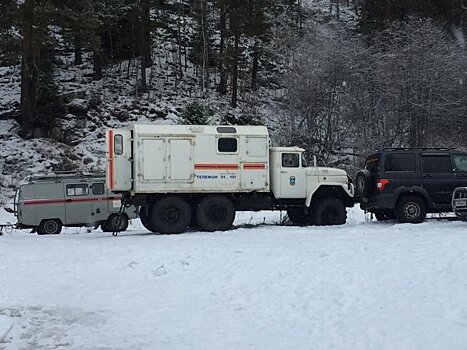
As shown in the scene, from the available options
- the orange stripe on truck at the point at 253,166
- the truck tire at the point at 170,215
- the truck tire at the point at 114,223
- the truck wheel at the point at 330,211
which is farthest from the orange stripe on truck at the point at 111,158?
the truck wheel at the point at 330,211

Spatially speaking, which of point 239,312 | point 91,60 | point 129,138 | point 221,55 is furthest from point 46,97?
point 239,312

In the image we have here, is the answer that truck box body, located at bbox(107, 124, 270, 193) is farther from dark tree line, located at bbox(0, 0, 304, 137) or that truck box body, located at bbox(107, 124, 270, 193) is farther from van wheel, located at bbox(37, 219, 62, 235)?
dark tree line, located at bbox(0, 0, 304, 137)

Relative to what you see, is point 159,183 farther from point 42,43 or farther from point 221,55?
point 221,55

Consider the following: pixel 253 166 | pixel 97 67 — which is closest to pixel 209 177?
pixel 253 166

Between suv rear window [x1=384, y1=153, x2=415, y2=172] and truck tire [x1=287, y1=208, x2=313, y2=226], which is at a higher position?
suv rear window [x1=384, y1=153, x2=415, y2=172]

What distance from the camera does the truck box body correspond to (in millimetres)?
15891

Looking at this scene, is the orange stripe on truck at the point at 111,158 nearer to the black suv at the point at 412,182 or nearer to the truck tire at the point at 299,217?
the truck tire at the point at 299,217

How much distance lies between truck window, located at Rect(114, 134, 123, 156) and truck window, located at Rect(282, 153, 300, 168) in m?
4.94

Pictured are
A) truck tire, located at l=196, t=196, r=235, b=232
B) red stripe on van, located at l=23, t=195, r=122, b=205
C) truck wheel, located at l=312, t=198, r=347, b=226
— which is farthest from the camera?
red stripe on van, located at l=23, t=195, r=122, b=205

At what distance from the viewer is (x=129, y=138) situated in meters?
16.0

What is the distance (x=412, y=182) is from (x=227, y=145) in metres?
5.53

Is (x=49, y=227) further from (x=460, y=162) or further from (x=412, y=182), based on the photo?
(x=460, y=162)

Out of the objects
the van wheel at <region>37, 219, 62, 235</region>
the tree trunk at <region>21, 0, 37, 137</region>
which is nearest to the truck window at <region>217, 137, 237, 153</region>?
the van wheel at <region>37, 219, 62, 235</region>

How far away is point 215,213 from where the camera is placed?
16344mm
